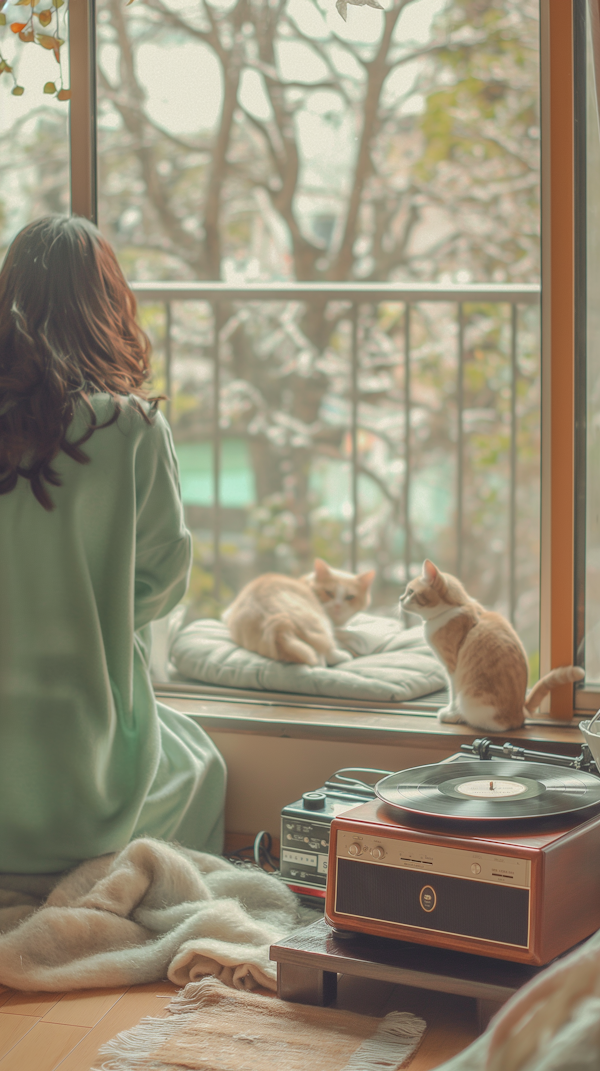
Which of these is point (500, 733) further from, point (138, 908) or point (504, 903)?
point (138, 908)

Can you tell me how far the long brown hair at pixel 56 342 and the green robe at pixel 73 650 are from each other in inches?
1.4

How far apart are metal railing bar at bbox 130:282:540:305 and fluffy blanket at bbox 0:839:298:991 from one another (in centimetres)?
154

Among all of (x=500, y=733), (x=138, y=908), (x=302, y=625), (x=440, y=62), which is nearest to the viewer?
(x=138, y=908)

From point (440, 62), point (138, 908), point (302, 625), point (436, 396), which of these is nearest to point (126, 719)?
point (138, 908)

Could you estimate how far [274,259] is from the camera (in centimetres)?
436

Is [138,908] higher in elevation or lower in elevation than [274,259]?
lower

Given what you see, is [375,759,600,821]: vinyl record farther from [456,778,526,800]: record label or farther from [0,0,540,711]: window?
[0,0,540,711]: window

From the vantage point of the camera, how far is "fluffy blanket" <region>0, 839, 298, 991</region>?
1.28 meters

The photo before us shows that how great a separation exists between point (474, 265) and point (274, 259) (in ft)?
3.17

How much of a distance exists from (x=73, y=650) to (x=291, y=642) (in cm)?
63

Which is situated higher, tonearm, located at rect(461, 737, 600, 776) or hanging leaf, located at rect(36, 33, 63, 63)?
hanging leaf, located at rect(36, 33, 63, 63)

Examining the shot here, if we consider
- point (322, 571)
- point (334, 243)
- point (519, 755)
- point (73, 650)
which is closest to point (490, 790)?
point (519, 755)

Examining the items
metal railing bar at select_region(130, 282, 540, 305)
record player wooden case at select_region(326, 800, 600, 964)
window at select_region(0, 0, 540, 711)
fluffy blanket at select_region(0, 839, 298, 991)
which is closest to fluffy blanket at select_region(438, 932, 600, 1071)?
record player wooden case at select_region(326, 800, 600, 964)

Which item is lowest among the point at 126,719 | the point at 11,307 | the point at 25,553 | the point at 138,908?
the point at 138,908
